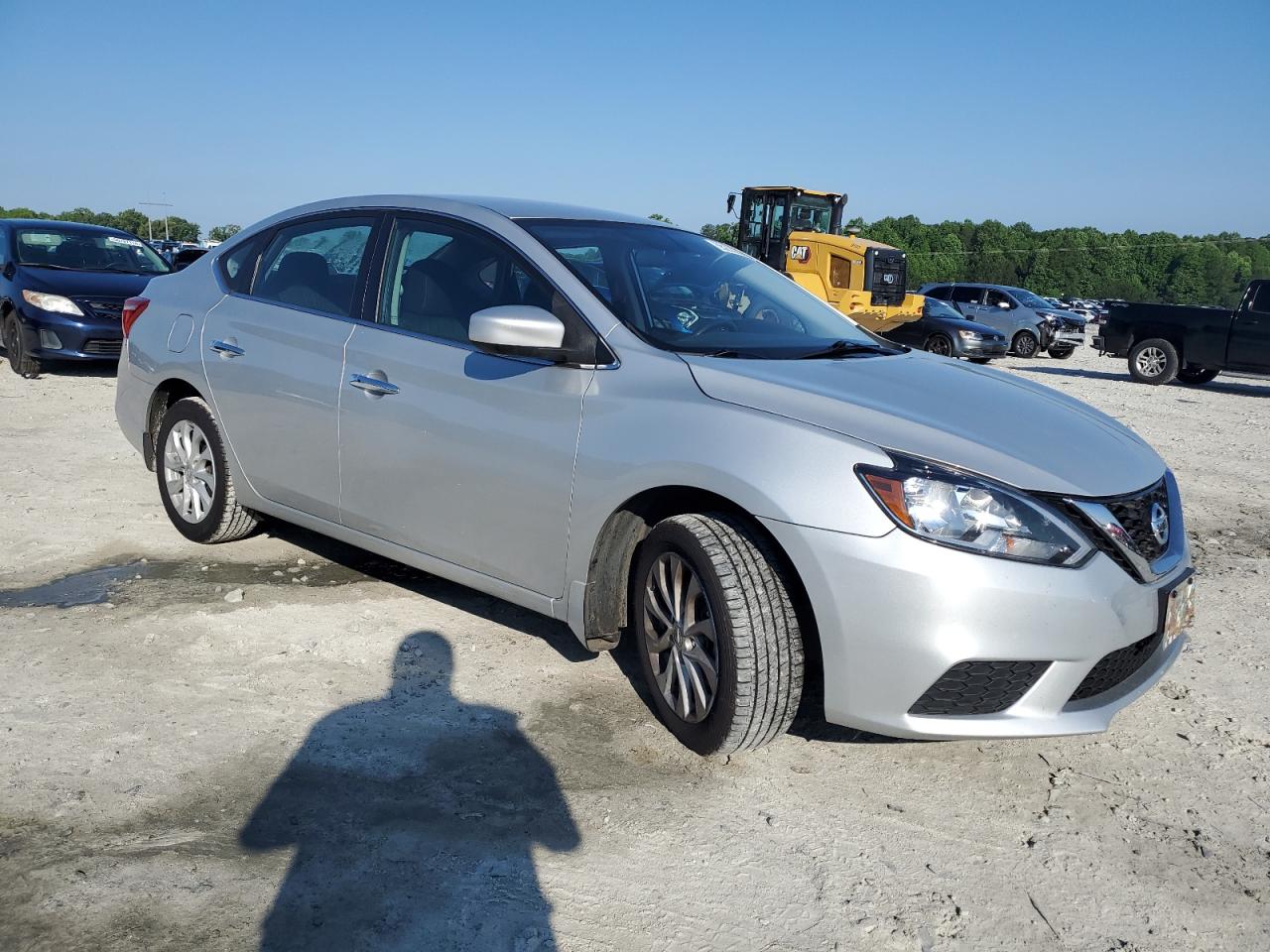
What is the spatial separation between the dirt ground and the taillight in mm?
1370

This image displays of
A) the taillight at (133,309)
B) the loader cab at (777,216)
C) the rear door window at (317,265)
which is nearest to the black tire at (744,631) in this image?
the rear door window at (317,265)

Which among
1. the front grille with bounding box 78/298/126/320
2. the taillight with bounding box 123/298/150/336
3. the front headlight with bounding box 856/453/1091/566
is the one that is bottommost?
the front grille with bounding box 78/298/126/320

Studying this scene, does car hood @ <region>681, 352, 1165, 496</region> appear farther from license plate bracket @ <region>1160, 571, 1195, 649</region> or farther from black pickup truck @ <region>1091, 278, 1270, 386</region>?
black pickup truck @ <region>1091, 278, 1270, 386</region>

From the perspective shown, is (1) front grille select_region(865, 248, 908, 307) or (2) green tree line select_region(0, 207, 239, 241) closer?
(1) front grille select_region(865, 248, 908, 307)

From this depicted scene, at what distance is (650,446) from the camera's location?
10.3ft

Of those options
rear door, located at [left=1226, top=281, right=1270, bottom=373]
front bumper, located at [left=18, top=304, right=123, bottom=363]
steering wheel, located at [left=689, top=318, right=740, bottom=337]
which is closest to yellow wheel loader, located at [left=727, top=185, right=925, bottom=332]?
rear door, located at [left=1226, top=281, right=1270, bottom=373]

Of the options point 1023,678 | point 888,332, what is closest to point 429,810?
point 1023,678

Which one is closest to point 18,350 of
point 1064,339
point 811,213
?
point 811,213

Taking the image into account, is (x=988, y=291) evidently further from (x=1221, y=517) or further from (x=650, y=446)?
(x=650, y=446)

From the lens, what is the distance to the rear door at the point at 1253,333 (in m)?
15.6

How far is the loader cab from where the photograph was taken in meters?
20.2

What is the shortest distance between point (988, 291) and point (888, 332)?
5.64 meters

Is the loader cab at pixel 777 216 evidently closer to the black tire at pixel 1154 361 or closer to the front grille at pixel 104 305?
the black tire at pixel 1154 361

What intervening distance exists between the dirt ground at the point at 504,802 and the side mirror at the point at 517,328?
121cm
